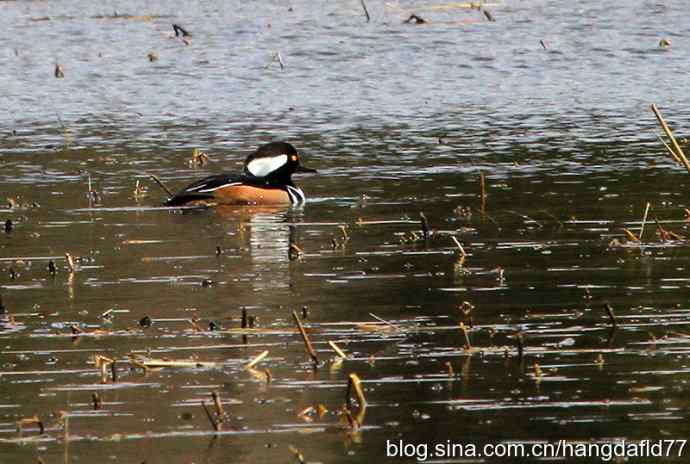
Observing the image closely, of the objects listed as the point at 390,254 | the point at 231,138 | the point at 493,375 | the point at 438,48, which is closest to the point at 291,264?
the point at 390,254

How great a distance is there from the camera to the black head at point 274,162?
16453 millimetres

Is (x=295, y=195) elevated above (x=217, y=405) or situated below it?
below

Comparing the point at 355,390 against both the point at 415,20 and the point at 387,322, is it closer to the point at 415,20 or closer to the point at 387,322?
the point at 387,322

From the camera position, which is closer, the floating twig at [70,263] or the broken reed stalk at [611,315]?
the broken reed stalk at [611,315]

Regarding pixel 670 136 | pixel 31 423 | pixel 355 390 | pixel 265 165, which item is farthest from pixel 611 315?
pixel 265 165

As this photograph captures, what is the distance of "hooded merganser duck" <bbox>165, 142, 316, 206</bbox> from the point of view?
51.2 feet

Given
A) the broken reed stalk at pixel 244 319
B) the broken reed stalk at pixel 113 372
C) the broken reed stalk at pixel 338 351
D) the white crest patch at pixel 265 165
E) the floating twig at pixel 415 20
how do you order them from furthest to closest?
1. the floating twig at pixel 415 20
2. the white crest patch at pixel 265 165
3. the broken reed stalk at pixel 244 319
4. the broken reed stalk at pixel 338 351
5. the broken reed stalk at pixel 113 372

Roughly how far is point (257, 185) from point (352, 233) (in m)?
2.63

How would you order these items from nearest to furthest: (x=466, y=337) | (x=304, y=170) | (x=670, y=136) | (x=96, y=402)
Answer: (x=96, y=402), (x=466, y=337), (x=670, y=136), (x=304, y=170)

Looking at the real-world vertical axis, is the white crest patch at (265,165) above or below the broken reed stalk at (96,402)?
below

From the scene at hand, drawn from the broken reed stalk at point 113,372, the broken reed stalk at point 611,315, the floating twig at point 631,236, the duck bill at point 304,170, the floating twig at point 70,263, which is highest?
the broken reed stalk at point 113,372

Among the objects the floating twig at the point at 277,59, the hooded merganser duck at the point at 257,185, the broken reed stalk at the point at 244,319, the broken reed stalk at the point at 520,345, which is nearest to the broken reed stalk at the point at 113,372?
the broken reed stalk at the point at 244,319

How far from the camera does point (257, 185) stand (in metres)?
16.2

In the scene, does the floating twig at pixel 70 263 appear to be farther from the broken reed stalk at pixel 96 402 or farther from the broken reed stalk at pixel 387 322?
the broken reed stalk at pixel 96 402
